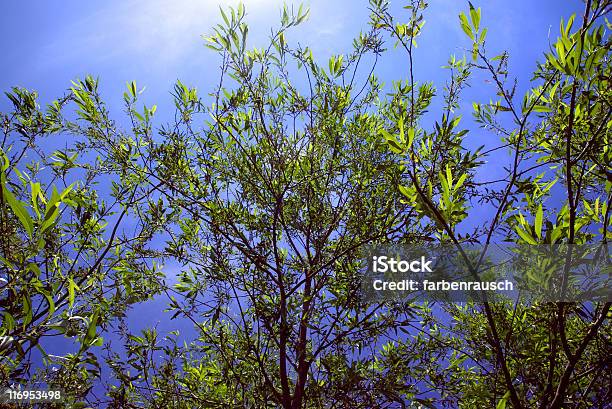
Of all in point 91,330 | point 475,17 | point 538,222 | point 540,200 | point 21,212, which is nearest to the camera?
point 21,212

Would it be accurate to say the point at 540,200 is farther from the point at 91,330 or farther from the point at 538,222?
the point at 91,330

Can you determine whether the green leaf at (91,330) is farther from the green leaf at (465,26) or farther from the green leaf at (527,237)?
the green leaf at (465,26)

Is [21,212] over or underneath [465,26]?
underneath

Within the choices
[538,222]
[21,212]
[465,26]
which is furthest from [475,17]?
[21,212]

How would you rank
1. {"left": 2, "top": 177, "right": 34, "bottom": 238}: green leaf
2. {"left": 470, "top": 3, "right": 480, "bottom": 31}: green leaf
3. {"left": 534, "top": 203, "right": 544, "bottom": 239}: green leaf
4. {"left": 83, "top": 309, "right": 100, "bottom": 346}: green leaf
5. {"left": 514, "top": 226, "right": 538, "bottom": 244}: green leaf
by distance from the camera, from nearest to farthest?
1. {"left": 2, "top": 177, "right": 34, "bottom": 238}: green leaf
2. {"left": 83, "top": 309, "right": 100, "bottom": 346}: green leaf
3. {"left": 534, "top": 203, "right": 544, "bottom": 239}: green leaf
4. {"left": 514, "top": 226, "right": 538, "bottom": 244}: green leaf
5. {"left": 470, "top": 3, "right": 480, "bottom": 31}: green leaf

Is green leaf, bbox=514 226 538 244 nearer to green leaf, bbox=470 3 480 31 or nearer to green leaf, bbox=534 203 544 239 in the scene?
green leaf, bbox=534 203 544 239

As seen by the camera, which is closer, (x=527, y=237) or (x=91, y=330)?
(x=91, y=330)

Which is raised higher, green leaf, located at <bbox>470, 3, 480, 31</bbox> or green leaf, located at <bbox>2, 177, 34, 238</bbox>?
green leaf, located at <bbox>470, 3, 480, 31</bbox>

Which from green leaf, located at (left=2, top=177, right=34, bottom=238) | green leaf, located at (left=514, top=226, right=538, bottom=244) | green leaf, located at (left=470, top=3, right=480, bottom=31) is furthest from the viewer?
green leaf, located at (left=470, top=3, right=480, bottom=31)

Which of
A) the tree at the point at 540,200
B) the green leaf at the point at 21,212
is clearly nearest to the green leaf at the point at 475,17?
the tree at the point at 540,200

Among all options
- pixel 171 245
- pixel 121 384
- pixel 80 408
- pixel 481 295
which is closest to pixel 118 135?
pixel 171 245

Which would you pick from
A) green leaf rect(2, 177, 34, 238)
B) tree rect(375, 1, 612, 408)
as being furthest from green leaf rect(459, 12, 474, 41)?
green leaf rect(2, 177, 34, 238)

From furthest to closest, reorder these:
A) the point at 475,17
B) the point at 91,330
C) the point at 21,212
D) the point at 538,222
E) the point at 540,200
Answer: the point at 540,200
the point at 475,17
the point at 538,222
the point at 91,330
the point at 21,212

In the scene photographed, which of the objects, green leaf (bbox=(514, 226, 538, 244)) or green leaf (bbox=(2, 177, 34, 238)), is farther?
green leaf (bbox=(514, 226, 538, 244))
